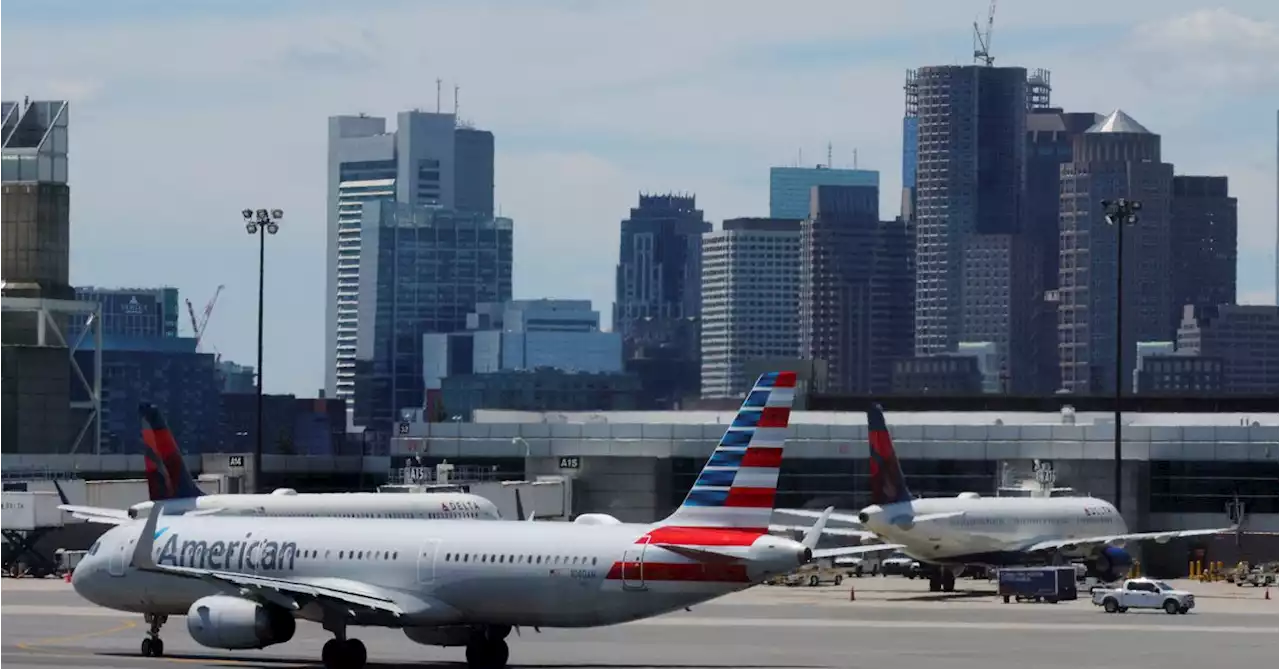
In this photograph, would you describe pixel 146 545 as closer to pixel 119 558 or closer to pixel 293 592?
pixel 119 558

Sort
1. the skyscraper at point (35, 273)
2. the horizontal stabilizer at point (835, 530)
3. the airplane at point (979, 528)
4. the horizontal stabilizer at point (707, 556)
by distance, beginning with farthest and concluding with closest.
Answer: the skyscraper at point (35, 273)
the horizontal stabilizer at point (835, 530)
the airplane at point (979, 528)
the horizontal stabilizer at point (707, 556)

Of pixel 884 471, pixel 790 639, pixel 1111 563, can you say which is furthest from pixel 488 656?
pixel 1111 563

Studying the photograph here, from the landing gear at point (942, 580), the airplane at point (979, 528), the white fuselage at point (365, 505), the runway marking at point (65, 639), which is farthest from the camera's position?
the landing gear at point (942, 580)

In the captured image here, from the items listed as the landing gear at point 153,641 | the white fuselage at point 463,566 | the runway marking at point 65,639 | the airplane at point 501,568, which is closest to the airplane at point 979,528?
the runway marking at point 65,639

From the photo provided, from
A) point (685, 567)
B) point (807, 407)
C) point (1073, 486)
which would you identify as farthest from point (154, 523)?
point (807, 407)

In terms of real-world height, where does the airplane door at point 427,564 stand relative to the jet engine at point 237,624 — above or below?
above

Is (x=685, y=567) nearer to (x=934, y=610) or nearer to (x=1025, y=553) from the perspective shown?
(x=934, y=610)

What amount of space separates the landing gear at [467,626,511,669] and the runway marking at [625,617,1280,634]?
56.2 feet

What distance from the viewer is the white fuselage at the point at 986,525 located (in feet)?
345

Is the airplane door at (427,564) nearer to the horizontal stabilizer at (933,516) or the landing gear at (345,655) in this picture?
the landing gear at (345,655)

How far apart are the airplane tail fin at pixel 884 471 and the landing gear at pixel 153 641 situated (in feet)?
148

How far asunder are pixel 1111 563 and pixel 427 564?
6178 centimetres

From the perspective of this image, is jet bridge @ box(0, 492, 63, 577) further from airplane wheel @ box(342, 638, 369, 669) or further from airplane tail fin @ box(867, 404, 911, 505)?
airplane wheel @ box(342, 638, 369, 669)

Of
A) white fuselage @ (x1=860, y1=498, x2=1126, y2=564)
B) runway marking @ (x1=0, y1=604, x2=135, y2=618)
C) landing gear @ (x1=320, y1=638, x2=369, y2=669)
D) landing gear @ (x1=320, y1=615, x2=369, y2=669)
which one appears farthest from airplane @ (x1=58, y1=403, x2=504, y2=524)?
landing gear @ (x1=320, y1=638, x2=369, y2=669)
